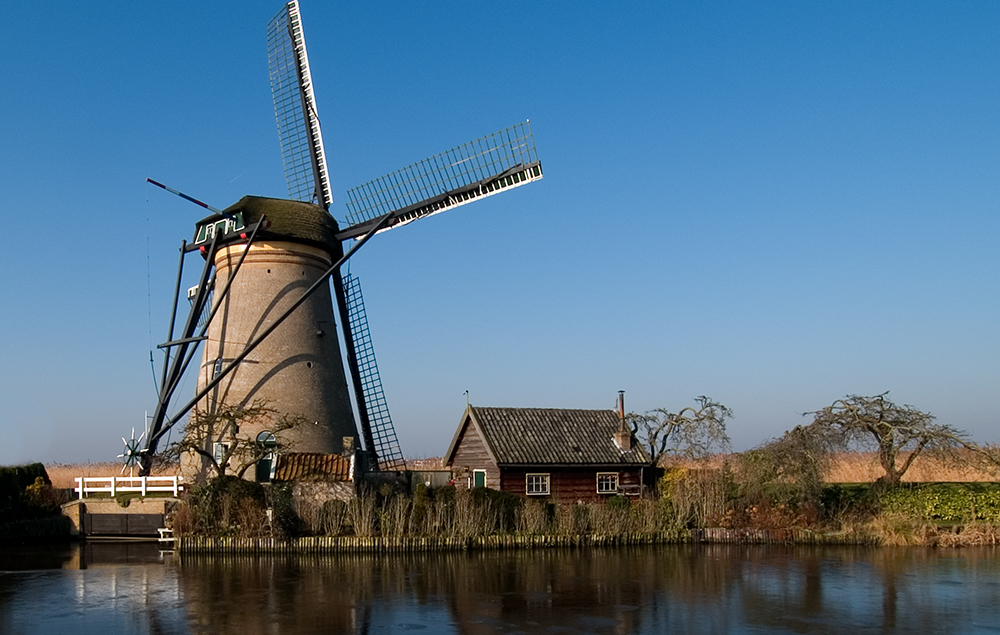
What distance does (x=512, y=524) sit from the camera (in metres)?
20.3

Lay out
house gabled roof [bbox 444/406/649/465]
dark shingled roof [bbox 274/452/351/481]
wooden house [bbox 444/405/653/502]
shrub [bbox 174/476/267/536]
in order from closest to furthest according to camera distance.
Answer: shrub [bbox 174/476/267/536]
dark shingled roof [bbox 274/452/351/481]
wooden house [bbox 444/405/653/502]
house gabled roof [bbox 444/406/649/465]

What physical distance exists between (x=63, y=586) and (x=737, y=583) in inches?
443

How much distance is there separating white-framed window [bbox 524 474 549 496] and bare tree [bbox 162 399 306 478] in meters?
6.09

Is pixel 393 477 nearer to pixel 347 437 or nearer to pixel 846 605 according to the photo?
pixel 347 437

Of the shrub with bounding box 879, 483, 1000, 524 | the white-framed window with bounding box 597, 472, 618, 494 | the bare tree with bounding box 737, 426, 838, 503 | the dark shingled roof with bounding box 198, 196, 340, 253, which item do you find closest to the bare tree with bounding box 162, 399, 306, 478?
the dark shingled roof with bounding box 198, 196, 340, 253

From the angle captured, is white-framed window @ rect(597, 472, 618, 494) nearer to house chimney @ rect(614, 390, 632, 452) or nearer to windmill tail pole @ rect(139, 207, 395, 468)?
house chimney @ rect(614, 390, 632, 452)

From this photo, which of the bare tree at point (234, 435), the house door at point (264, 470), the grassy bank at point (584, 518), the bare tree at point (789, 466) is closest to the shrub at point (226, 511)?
the grassy bank at point (584, 518)

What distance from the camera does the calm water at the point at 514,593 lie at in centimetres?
1122

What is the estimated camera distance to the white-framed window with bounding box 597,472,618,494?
24188 mm

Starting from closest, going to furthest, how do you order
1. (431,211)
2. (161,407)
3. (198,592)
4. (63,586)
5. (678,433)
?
(198,592), (63,586), (161,407), (431,211), (678,433)

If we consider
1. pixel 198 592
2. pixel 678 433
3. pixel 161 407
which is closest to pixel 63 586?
pixel 198 592

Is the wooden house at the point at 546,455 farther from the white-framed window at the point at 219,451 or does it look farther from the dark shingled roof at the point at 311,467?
the white-framed window at the point at 219,451

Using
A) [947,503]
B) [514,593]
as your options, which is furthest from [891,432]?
[514,593]

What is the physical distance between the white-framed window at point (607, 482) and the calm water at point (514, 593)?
5119 mm
